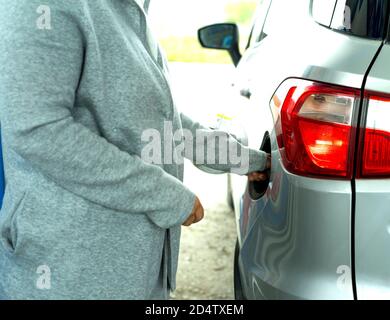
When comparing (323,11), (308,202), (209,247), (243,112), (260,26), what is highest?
(323,11)

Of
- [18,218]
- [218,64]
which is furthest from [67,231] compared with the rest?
[218,64]

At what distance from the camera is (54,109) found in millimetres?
1144

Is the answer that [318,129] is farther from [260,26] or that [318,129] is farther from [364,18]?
[260,26]

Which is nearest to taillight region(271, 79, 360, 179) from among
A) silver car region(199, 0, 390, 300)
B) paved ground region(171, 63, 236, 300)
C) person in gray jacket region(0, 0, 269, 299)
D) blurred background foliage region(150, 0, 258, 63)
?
silver car region(199, 0, 390, 300)

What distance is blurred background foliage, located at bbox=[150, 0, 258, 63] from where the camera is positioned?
9.91 metres

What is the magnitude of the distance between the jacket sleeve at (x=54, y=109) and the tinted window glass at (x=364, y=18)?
0.63 metres

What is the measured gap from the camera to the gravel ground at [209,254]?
302 centimetres

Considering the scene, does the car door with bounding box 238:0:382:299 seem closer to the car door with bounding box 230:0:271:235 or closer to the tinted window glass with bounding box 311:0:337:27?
the tinted window glass with bounding box 311:0:337:27

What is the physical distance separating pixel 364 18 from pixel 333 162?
362 millimetres

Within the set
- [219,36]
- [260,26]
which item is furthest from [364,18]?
[219,36]

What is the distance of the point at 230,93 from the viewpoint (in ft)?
9.50

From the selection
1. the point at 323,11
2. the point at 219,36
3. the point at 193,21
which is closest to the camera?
the point at 323,11

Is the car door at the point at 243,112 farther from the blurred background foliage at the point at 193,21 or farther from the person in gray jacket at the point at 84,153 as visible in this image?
the blurred background foliage at the point at 193,21
